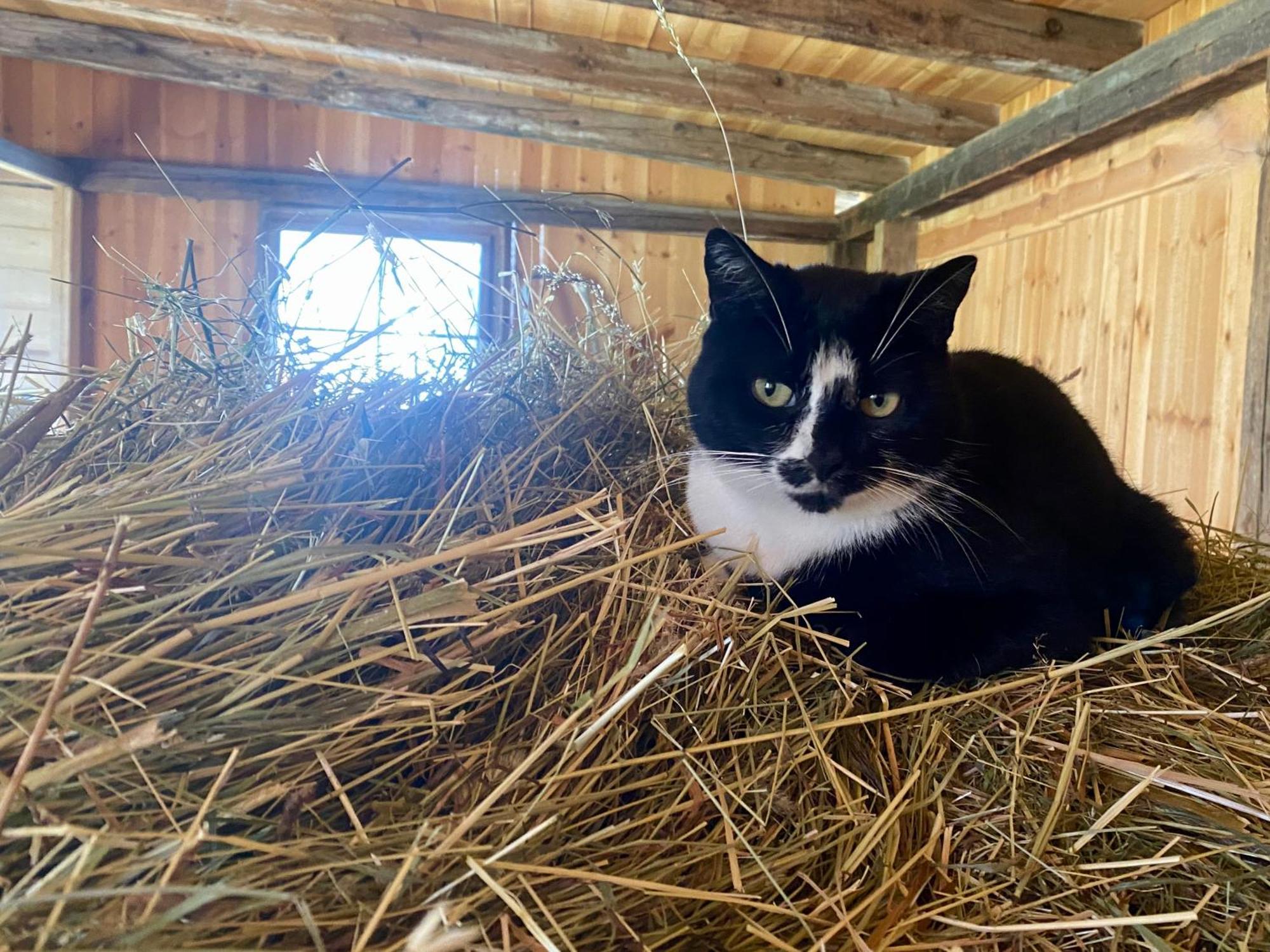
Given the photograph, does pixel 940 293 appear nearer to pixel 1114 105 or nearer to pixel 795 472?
pixel 795 472

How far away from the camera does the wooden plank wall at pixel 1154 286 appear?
2.31m

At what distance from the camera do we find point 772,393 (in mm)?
1106

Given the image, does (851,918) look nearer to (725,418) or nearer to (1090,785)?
(1090,785)

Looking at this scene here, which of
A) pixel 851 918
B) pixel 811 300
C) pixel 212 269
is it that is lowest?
pixel 851 918

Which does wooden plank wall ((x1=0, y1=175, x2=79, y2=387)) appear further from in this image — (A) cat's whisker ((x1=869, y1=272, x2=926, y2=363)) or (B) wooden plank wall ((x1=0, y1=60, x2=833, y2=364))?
(A) cat's whisker ((x1=869, y1=272, x2=926, y2=363))

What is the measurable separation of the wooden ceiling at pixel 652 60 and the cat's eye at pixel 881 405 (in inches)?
76.9

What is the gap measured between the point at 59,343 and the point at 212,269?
39.4 inches

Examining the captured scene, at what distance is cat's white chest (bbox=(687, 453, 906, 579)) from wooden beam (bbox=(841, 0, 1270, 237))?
1.92 meters

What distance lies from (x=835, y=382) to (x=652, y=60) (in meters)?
2.71

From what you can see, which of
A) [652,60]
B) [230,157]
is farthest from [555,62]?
[230,157]

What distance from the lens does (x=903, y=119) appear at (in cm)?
334

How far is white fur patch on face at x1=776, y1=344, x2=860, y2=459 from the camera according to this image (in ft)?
3.46

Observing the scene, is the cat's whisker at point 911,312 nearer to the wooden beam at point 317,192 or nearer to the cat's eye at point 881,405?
the cat's eye at point 881,405

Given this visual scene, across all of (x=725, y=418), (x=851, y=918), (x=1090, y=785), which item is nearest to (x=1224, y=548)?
(x=1090, y=785)
